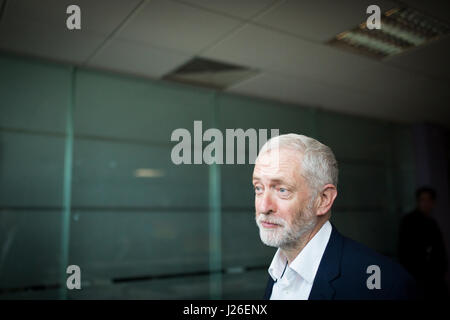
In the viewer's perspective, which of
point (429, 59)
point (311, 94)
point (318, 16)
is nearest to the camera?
point (318, 16)

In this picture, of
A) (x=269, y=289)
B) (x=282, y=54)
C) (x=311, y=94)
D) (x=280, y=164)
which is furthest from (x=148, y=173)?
(x=280, y=164)

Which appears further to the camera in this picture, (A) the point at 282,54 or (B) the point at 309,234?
(A) the point at 282,54

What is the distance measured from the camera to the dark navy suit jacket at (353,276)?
795mm

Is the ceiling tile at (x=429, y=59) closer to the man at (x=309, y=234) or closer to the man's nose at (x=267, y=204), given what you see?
the man at (x=309, y=234)

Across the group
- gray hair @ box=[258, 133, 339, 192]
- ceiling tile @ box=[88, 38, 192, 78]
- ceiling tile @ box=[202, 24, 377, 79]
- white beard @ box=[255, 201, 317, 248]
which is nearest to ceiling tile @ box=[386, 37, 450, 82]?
ceiling tile @ box=[202, 24, 377, 79]

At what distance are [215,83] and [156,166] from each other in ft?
2.98

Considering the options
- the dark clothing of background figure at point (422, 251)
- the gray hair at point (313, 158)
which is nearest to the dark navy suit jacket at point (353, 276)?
the gray hair at point (313, 158)

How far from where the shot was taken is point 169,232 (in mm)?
3434

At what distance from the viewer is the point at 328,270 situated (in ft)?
2.70

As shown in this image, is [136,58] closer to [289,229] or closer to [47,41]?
[47,41]

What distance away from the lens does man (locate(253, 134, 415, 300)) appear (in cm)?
79

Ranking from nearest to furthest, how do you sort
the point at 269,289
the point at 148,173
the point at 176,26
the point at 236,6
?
the point at 269,289
the point at 236,6
the point at 176,26
the point at 148,173

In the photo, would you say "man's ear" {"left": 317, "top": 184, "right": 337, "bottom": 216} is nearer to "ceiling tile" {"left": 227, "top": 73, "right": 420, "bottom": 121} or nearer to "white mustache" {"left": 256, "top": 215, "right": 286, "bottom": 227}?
"white mustache" {"left": 256, "top": 215, "right": 286, "bottom": 227}

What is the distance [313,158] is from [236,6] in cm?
165
